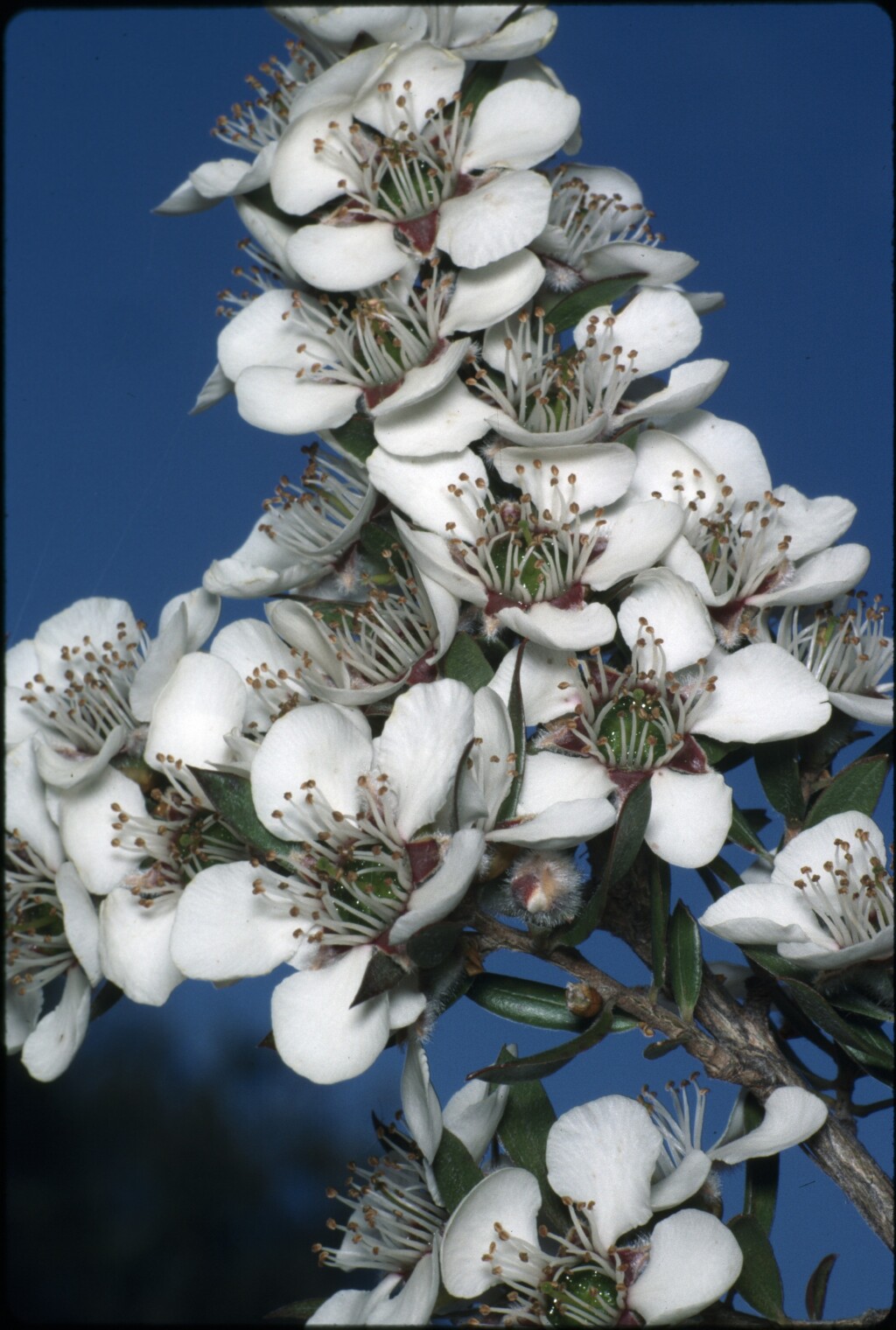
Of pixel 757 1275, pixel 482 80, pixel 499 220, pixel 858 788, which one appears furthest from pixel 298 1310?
pixel 482 80

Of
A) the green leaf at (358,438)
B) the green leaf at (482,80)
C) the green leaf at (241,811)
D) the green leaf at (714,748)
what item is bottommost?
the green leaf at (714,748)

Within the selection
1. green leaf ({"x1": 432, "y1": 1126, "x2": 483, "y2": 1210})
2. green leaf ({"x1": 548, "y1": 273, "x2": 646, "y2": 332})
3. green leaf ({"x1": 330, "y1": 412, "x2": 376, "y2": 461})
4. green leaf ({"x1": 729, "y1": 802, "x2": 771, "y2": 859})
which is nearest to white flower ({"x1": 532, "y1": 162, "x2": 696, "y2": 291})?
green leaf ({"x1": 548, "y1": 273, "x2": 646, "y2": 332})

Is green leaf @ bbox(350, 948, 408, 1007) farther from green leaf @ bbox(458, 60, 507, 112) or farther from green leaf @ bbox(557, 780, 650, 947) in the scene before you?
green leaf @ bbox(458, 60, 507, 112)

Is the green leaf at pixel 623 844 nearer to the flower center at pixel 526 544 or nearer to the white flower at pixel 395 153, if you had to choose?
the flower center at pixel 526 544

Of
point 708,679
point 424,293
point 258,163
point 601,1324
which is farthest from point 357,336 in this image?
point 601,1324

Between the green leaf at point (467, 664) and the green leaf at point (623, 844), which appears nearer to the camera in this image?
the green leaf at point (623, 844)

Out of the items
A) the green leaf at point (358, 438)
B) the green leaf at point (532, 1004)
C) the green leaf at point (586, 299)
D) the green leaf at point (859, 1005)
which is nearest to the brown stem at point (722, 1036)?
the green leaf at point (532, 1004)

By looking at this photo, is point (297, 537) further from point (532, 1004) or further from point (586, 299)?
point (532, 1004)
